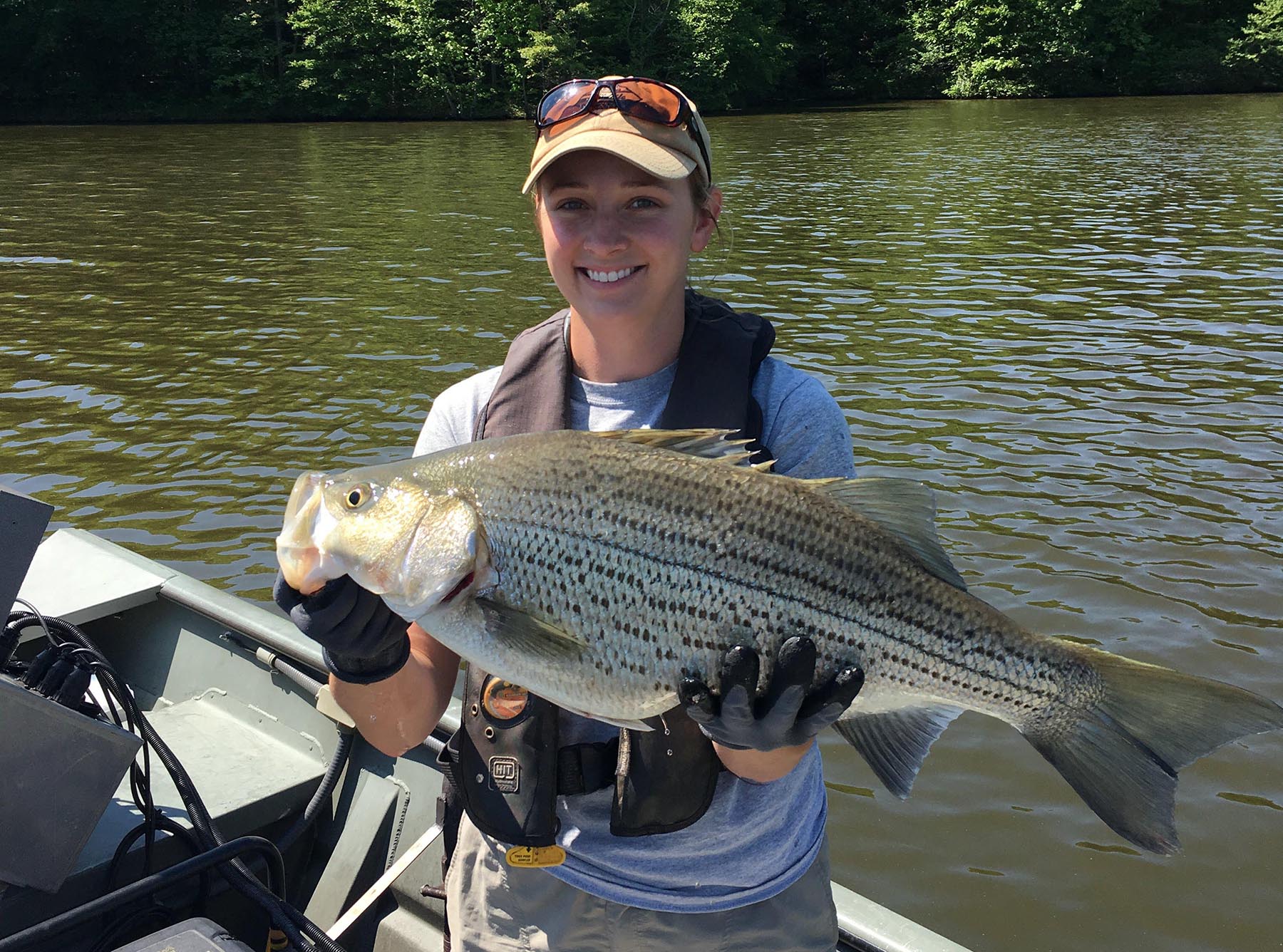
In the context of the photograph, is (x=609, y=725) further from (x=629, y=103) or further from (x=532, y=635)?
(x=629, y=103)

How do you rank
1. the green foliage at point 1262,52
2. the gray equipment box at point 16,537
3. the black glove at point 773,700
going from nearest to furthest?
the black glove at point 773,700, the gray equipment box at point 16,537, the green foliage at point 1262,52

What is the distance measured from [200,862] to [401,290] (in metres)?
A: 12.8

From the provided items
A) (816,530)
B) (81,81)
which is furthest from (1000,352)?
(81,81)

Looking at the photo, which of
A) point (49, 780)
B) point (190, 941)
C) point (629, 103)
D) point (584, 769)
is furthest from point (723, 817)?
point (49, 780)

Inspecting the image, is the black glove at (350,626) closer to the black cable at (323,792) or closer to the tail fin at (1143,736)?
the tail fin at (1143,736)

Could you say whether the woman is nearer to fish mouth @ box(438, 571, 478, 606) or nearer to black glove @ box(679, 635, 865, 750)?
black glove @ box(679, 635, 865, 750)

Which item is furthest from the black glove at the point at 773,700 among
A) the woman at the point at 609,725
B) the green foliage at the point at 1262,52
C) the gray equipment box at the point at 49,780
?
the green foliage at the point at 1262,52

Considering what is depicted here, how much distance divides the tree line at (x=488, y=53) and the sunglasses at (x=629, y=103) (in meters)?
43.1

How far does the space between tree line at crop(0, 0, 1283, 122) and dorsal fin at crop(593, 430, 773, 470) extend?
4367cm

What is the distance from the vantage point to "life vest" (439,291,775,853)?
237cm

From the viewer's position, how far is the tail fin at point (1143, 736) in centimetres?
216

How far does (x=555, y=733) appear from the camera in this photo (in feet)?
8.32

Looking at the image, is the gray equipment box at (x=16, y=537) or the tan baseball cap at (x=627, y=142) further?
the gray equipment box at (x=16, y=537)

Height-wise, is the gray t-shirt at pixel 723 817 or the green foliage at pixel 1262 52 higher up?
the green foliage at pixel 1262 52
